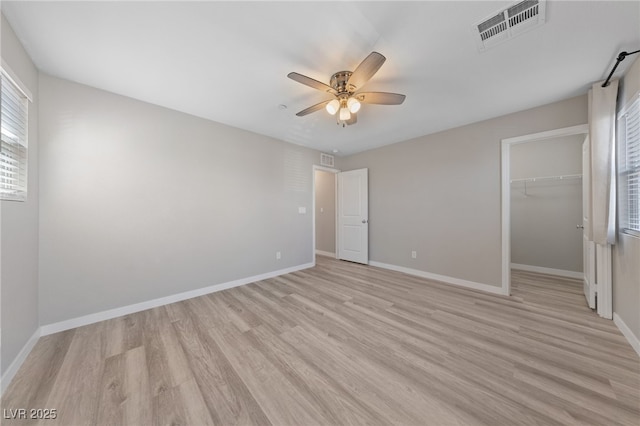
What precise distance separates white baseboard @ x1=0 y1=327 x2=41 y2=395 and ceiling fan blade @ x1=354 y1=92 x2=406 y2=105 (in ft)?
11.1

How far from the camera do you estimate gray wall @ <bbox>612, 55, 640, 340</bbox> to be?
185 cm

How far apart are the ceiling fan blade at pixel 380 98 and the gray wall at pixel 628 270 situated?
1.97 meters

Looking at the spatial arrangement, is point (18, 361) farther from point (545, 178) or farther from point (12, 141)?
point (545, 178)

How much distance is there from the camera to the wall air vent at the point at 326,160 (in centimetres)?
471

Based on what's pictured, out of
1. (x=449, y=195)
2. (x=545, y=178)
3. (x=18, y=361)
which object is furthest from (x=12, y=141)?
(x=545, y=178)

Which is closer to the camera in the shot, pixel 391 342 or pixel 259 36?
pixel 259 36

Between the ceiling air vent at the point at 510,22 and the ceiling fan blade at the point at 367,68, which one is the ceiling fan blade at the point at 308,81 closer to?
the ceiling fan blade at the point at 367,68

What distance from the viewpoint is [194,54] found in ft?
6.10

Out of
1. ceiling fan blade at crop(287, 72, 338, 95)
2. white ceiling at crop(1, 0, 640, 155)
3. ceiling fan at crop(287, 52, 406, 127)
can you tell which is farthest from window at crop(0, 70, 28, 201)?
ceiling fan at crop(287, 52, 406, 127)

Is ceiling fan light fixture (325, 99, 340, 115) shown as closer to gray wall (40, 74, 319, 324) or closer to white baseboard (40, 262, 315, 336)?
gray wall (40, 74, 319, 324)

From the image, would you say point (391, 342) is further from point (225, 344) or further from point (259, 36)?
point (259, 36)

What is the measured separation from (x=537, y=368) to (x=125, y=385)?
2939 mm

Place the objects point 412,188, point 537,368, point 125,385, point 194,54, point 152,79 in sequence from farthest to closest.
A: 1. point 412,188
2. point 152,79
3. point 194,54
4. point 537,368
5. point 125,385

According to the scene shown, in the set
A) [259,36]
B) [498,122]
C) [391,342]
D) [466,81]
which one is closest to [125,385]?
[391,342]
